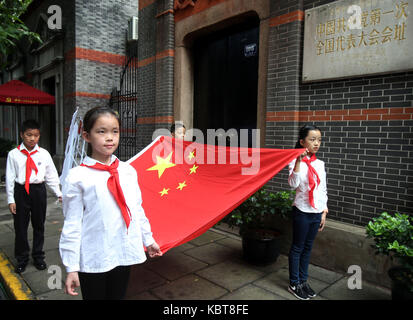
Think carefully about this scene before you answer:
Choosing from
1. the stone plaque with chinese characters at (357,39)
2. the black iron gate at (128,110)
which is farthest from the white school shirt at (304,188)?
the black iron gate at (128,110)

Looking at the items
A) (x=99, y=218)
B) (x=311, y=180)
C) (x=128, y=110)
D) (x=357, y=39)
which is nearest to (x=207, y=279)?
(x=311, y=180)

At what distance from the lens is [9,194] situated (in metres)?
4.10

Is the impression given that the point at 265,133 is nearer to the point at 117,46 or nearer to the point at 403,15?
the point at 403,15

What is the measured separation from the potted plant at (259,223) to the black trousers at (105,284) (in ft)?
7.43

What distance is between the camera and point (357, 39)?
4074mm

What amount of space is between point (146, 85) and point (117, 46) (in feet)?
16.7

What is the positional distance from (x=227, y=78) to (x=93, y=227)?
5.14 meters

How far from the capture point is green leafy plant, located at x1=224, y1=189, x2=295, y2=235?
14.1 feet

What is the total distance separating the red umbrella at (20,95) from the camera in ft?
33.8

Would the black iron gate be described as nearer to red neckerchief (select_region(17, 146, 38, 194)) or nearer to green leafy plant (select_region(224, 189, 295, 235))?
red neckerchief (select_region(17, 146, 38, 194))

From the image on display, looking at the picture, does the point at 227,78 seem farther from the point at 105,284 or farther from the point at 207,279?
the point at 105,284

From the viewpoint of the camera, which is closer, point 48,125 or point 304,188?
point 304,188

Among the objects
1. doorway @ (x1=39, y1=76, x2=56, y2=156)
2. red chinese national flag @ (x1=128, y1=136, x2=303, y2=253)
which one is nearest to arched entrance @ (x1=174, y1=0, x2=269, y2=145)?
red chinese national flag @ (x1=128, y1=136, x2=303, y2=253)
